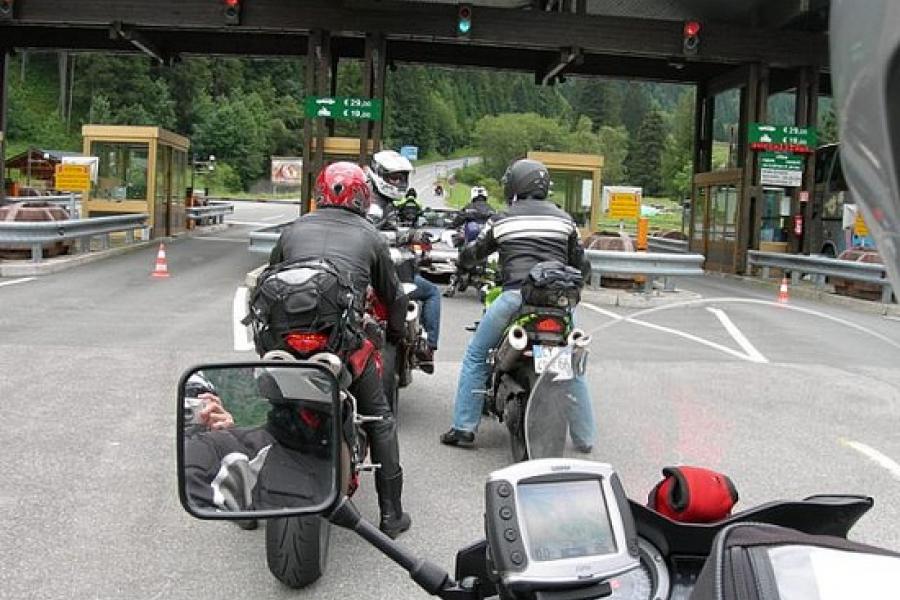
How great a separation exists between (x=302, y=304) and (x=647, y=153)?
122441mm

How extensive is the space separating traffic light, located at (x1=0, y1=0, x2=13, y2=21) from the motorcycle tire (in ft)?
69.0

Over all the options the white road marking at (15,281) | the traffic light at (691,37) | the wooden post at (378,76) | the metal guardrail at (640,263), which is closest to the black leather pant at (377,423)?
the white road marking at (15,281)

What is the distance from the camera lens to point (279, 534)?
4.04 meters

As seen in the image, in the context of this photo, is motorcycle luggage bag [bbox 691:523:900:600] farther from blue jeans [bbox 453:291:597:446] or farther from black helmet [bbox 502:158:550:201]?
black helmet [bbox 502:158:550:201]

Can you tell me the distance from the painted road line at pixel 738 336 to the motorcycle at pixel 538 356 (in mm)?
5341

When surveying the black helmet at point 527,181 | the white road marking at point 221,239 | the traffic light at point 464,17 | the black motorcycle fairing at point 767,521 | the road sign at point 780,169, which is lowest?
the black motorcycle fairing at point 767,521

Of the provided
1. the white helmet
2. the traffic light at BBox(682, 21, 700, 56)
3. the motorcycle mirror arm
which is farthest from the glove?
the traffic light at BBox(682, 21, 700, 56)

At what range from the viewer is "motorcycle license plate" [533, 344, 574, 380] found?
17.8 feet

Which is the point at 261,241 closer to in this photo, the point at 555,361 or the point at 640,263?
the point at 640,263

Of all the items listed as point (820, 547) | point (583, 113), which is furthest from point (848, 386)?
point (583, 113)

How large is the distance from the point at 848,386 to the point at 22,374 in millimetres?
7208

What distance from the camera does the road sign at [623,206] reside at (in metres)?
19.1

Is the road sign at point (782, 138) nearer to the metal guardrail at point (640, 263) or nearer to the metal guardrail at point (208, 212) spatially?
the metal guardrail at point (640, 263)

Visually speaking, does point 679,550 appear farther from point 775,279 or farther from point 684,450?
point 775,279
